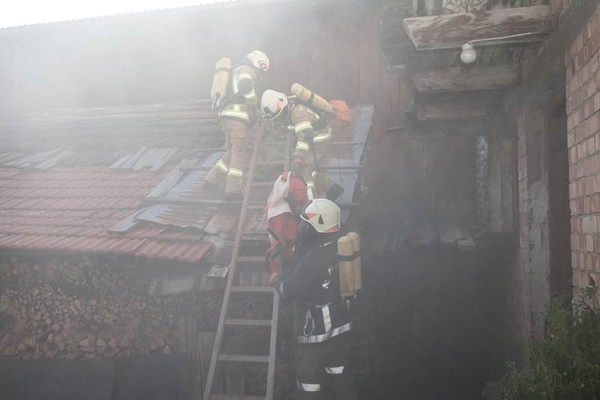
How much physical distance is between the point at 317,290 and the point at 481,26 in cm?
243

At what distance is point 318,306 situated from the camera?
178 inches

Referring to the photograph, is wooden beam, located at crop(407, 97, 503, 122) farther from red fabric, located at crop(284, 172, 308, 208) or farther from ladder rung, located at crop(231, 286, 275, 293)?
ladder rung, located at crop(231, 286, 275, 293)

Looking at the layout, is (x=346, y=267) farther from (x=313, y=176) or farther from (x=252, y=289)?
(x=313, y=176)

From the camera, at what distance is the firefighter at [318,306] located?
442cm

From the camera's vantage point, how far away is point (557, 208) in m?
4.25

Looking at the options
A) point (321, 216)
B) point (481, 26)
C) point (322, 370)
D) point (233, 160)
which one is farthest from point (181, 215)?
point (481, 26)

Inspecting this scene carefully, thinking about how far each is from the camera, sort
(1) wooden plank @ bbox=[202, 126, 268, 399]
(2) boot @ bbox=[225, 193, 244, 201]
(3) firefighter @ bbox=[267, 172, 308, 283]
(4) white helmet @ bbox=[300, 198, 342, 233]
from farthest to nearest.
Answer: (2) boot @ bbox=[225, 193, 244, 201], (3) firefighter @ bbox=[267, 172, 308, 283], (4) white helmet @ bbox=[300, 198, 342, 233], (1) wooden plank @ bbox=[202, 126, 268, 399]

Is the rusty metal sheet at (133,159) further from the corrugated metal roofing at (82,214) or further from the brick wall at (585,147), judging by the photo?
the brick wall at (585,147)

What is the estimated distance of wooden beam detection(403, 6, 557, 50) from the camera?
3.36m

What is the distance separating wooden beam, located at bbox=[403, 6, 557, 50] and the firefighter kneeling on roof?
7.58ft

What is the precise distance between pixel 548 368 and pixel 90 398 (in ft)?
14.9

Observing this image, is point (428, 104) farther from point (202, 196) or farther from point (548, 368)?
point (548, 368)

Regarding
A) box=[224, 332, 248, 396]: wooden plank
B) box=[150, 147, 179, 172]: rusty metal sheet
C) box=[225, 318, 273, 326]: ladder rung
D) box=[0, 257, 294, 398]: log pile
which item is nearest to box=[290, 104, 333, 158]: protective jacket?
box=[0, 257, 294, 398]: log pile

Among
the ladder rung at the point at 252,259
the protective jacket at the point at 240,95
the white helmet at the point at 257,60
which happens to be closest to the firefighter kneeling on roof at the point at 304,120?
the protective jacket at the point at 240,95
